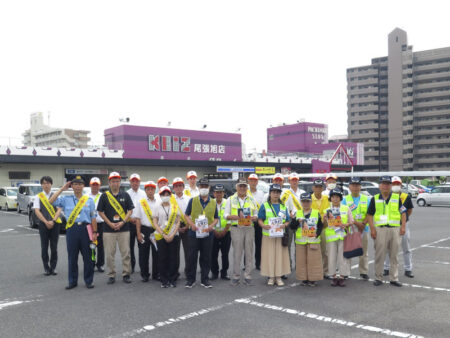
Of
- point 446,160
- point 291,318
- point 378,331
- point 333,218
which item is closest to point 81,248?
point 291,318

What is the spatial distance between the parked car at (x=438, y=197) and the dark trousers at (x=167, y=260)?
25.7 metres

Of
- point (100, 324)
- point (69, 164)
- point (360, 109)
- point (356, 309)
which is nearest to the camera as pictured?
point (100, 324)

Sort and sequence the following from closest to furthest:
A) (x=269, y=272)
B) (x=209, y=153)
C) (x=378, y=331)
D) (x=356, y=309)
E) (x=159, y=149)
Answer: (x=378, y=331), (x=356, y=309), (x=269, y=272), (x=159, y=149), (x=209, y=153)

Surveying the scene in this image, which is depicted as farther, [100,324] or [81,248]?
[81,248]

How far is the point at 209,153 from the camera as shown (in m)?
49.7

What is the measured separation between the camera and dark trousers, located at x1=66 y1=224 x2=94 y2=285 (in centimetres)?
679

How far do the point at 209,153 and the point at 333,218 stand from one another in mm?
43037

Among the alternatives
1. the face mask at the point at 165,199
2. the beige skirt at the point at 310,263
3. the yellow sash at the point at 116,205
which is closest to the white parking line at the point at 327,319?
the beige skirt at the point at 310,263

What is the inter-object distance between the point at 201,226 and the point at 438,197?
25.6 metres

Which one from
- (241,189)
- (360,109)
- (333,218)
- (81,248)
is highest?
(360,109)

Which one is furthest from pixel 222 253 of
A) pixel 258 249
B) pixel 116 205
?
pixel 116 205

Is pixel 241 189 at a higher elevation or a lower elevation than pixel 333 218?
higher

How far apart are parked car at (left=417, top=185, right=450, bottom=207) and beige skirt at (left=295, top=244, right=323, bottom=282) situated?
961 inches

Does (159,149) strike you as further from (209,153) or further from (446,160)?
(446,160)
